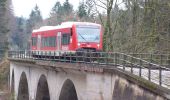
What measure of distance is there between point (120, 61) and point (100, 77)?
1.32 meters

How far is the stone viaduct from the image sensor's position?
15102 mm

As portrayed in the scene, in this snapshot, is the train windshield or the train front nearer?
the train front

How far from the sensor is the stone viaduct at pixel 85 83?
595 inches

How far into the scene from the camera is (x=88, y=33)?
94.4ft

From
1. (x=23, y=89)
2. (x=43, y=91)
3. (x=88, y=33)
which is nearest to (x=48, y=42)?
(x=43, y=91)

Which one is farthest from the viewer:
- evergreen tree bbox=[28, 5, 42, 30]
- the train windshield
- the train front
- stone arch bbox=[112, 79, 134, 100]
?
evergreen tree bbox=[28, 5, 42, 30]

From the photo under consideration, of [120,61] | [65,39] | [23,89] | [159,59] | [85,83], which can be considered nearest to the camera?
[120,61]

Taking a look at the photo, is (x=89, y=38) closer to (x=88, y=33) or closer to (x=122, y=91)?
(x=88, y=33)

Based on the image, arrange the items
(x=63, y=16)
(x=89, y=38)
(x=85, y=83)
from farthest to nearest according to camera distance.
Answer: (x=63, y=16), (x=89, y=38), (x=85, y=83)

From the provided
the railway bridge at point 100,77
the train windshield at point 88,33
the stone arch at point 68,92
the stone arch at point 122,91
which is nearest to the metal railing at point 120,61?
the railway bridge at point 100,77

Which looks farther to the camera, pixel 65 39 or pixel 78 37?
pixel 65 39

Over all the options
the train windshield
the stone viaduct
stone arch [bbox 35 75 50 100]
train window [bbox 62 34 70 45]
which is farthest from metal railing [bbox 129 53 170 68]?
stone arch [bbox 35 75 50 100]

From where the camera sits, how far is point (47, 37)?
34.6 metres

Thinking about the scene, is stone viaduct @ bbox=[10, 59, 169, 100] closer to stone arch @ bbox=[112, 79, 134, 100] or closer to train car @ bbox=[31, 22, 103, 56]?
stone arch @ bbox=[112, 79, 134, 100]
